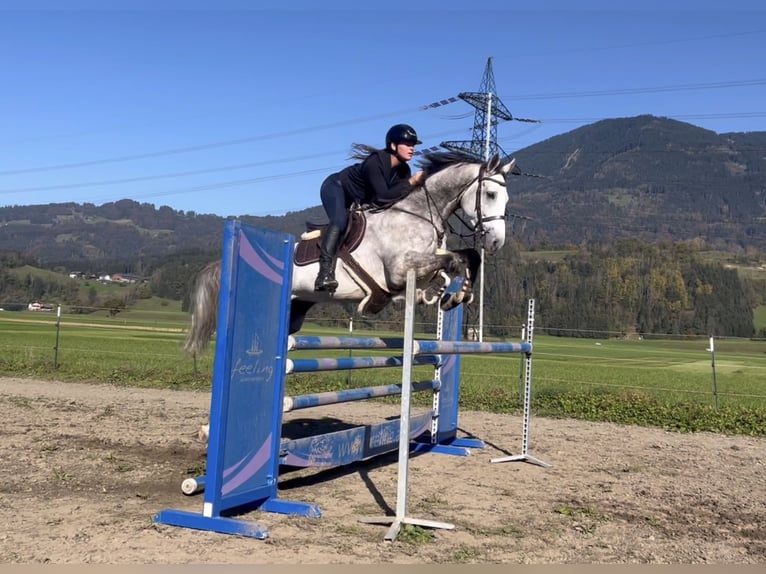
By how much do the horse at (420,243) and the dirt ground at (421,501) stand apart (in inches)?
55.7

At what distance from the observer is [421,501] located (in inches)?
187

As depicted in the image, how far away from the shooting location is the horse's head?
5242mm

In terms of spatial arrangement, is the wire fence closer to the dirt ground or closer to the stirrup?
the dirt ground

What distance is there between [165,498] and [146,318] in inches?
1861

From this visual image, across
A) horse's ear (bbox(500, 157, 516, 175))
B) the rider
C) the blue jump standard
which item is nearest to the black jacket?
the rider

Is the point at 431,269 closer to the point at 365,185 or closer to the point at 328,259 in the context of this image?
the point at 328,259

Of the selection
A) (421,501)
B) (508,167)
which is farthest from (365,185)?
(421,501)

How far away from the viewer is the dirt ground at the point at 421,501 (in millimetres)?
3545

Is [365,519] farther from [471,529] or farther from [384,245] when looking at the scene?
[384,245]

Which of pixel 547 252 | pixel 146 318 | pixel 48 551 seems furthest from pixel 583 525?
pixel 547 252

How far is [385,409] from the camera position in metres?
10.5

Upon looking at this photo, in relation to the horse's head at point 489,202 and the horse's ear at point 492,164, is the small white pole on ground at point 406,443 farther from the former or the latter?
the horse's ear at point 492,164

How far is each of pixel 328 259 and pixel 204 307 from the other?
1.21 metres

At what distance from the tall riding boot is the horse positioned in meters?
0.10
